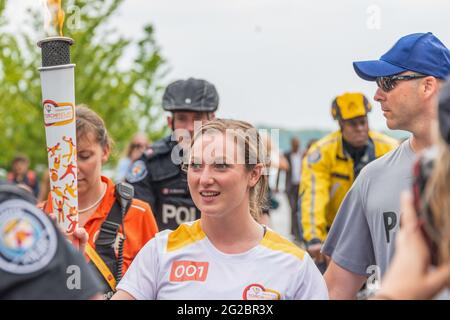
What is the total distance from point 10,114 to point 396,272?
18.0 m

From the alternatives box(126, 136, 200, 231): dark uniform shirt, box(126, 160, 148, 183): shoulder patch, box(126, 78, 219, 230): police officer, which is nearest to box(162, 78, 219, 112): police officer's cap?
box(126, 78, 219, 230): police officer

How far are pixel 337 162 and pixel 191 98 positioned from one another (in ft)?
4.86

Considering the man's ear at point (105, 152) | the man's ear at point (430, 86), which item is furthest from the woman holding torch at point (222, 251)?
the man's ear at point (105, 152)

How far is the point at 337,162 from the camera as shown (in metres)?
7.56

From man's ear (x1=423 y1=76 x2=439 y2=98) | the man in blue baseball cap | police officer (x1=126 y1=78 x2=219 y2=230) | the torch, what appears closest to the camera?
the torch

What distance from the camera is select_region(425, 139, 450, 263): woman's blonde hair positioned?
2.19 m

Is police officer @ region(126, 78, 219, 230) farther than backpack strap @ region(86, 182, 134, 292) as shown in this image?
Yes

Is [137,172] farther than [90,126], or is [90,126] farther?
[137,172]

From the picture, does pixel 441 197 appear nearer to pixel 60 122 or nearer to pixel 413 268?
pixel 413 268

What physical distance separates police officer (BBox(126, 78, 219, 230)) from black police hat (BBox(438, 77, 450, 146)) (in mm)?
4223

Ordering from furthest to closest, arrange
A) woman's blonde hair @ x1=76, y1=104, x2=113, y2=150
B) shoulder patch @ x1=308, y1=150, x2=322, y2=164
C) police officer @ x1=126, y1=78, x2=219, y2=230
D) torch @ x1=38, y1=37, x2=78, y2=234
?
shoulder patch @ x1=308, y1=150, x2=322, y2=164
police officer @ x1=126, y1=78, x2=219, y2=230
woman's blonde hair @ x1=76, y1=104, x2=113, y2=150
torch @ x1=38, y1=37, x2=78, y2=234

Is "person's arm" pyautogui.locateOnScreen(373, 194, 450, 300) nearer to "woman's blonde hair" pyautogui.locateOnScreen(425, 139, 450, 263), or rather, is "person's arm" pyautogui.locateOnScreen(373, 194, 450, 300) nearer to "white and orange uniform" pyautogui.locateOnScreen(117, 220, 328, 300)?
"woman's blonde hair" pyautogui.locateOnScreen(425, 139, 450, 263)

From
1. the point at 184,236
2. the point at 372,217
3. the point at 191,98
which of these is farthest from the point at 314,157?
the point at 184,236
